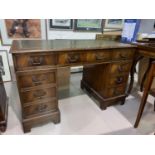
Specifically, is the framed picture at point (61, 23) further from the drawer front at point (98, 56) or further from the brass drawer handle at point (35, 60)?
the brass drawer handle at point (35, 60)

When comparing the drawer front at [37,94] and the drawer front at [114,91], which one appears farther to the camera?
the drawer front at [114,91]

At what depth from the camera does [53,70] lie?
119 cm

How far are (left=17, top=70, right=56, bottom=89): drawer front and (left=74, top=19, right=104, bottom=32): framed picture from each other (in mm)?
1471

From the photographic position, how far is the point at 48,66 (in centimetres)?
116

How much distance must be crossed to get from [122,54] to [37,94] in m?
1.02

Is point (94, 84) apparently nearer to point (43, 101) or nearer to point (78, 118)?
point (78, 118)

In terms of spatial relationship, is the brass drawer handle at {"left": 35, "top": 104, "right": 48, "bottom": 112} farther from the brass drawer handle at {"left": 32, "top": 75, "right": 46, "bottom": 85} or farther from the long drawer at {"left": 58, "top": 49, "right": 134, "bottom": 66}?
the long drawer at {"left": 58, "top": 49, "right": 134, "bottom": 66}

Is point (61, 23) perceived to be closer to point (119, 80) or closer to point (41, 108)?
point (119, 80)

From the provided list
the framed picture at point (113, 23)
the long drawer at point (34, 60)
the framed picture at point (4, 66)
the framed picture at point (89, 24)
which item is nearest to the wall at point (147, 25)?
the framed picture at point (113, 23)

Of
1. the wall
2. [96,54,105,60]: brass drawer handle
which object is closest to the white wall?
the wall

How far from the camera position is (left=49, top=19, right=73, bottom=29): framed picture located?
2191 millimetres

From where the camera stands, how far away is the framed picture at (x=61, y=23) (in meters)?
2.19

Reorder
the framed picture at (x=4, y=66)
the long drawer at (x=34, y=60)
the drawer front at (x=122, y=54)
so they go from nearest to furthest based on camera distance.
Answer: the long drawer at (x=34, y=60)
the drawer front at (x=122, y=54)
the framed picture at (x=4, y=66)

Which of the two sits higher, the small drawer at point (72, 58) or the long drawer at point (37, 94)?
the small drawer at point (72, 58)
